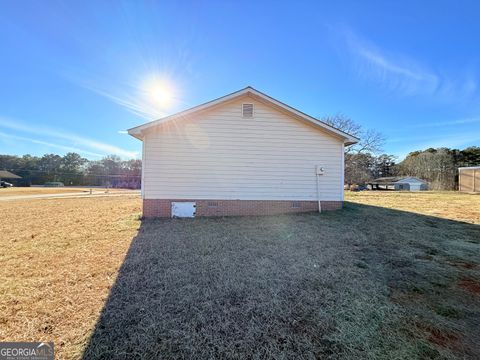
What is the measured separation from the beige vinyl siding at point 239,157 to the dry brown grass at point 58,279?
2.42 m

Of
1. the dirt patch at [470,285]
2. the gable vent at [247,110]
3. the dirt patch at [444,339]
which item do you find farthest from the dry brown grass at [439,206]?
the gable vent at [247,110]

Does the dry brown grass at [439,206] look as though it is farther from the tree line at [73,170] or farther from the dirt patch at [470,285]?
the tree line at [73,170]

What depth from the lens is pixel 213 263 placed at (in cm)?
393

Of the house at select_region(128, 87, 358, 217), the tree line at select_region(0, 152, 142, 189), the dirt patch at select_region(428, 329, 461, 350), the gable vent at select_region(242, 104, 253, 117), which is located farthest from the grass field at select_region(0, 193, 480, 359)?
the tree line at select_region(0, 152, 142, 189)

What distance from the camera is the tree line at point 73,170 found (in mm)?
49500

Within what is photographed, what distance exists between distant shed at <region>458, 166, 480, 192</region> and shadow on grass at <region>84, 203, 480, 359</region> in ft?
100

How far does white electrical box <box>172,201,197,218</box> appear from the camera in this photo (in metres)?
7.96

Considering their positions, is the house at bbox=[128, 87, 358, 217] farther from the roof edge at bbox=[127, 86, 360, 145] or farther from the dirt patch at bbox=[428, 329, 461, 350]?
the dirt patch at bbox=[428, 329, 461, 350]

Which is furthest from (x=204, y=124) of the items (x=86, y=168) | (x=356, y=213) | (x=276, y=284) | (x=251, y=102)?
(x=86, y=168)

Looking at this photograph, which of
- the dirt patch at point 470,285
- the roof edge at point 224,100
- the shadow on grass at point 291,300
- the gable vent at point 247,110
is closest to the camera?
the shadow on grass at point 291,300

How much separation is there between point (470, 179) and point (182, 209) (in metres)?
35.6

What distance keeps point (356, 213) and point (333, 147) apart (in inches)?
110

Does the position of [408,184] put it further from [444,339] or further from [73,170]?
[73,170]

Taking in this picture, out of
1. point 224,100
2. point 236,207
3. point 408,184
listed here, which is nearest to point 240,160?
point 236,207
